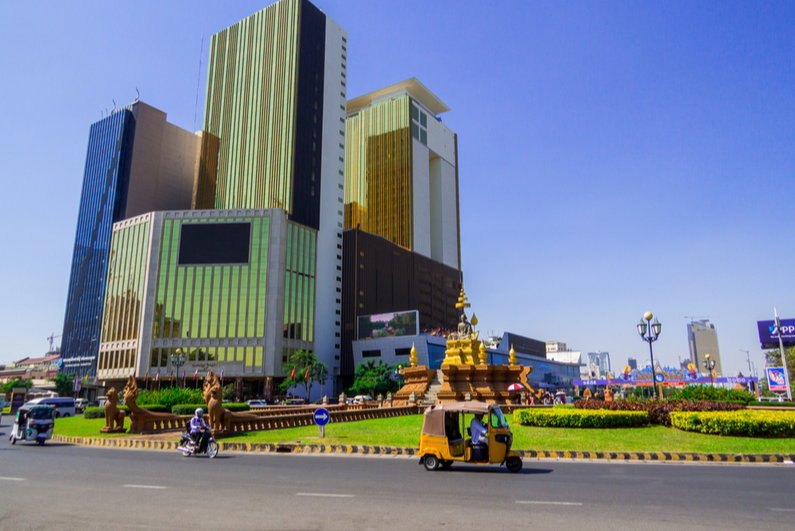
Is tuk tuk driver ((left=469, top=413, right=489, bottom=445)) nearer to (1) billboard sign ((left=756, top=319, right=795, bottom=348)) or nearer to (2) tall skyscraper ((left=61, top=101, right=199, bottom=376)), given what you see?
(1) billboard sign ((left=756, top=319, right=795, bottom=348))

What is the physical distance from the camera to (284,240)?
88000 millimetres

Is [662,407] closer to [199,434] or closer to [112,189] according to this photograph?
[199,434]

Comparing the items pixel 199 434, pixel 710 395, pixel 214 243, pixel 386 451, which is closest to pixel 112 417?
pixel 199 434

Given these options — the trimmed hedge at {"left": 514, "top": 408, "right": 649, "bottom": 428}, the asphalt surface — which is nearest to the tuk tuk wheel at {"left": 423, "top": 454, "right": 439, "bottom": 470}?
the asphalt surface

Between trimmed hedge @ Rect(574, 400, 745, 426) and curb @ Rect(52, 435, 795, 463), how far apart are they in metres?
6.06

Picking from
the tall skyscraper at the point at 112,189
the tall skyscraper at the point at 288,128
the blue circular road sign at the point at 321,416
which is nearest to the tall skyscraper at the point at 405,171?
the tall skyscraper at the point at 288,128

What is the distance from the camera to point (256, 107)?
341 feet

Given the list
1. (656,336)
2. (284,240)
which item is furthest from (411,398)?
(284,240)

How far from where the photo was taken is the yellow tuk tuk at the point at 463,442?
14.3 m

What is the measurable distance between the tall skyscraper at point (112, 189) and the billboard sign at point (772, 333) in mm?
111633

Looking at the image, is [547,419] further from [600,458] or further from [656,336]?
[656,336]

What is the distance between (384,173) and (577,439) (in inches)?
5062

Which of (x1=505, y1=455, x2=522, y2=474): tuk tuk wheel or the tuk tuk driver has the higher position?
the tuk tuk driver

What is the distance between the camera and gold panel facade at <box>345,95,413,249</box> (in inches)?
5463
